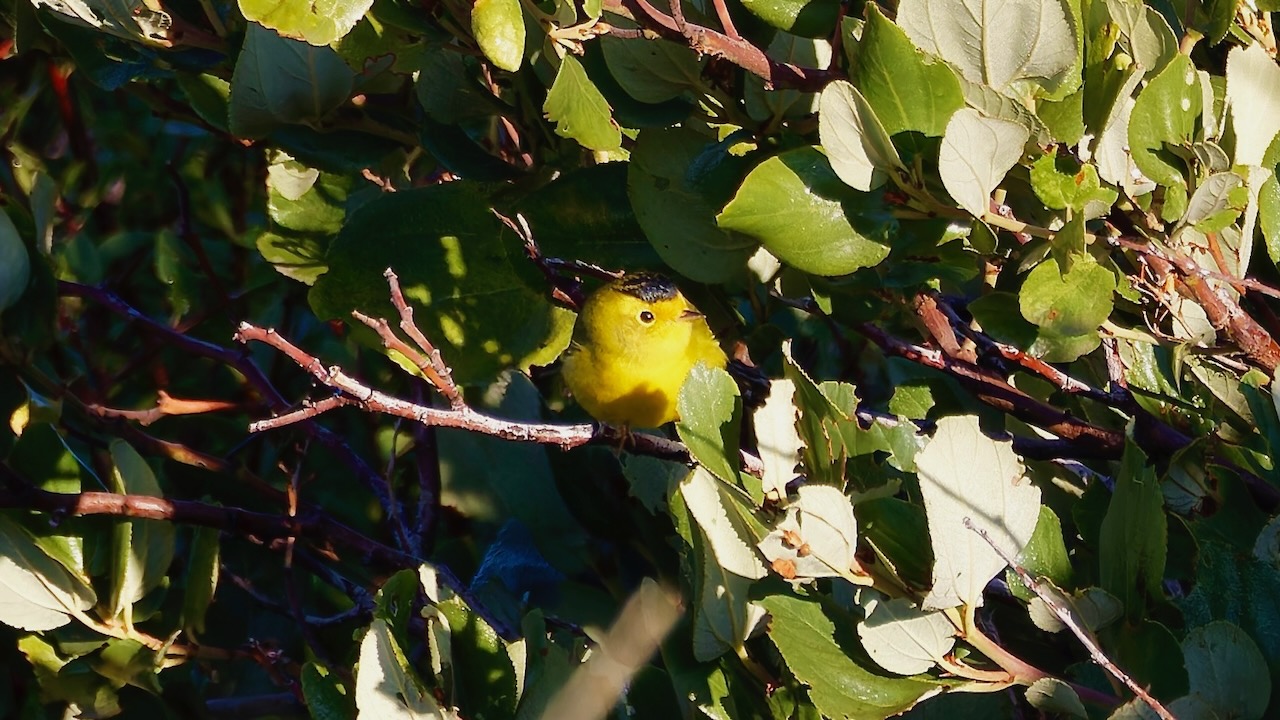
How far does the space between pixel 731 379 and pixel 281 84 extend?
107 centimetres

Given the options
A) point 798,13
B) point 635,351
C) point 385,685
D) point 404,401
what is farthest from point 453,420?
point 635,351

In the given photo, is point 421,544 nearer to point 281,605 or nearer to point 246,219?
point 281,605

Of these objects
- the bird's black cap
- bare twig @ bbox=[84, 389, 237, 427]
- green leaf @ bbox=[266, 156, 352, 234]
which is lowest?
bare twig @ bbox=[84, 389, 237, 427]

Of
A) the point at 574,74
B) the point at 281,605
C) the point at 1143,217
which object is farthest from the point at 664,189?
the point at 281,605

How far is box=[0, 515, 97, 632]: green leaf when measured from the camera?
2170 millimetres

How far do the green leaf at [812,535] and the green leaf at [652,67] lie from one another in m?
0.75

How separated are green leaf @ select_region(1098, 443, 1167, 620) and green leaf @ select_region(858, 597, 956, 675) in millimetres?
266

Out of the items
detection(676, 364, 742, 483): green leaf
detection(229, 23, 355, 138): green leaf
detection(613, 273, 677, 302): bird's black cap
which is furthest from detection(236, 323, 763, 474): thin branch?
detection(613, 273, 677, 302): bird's black cap

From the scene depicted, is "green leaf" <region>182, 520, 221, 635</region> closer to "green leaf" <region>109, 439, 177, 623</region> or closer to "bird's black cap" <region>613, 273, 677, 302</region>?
"green leaf" <region>109, 439, 177, 623</region>

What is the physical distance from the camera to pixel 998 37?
1.59 metres

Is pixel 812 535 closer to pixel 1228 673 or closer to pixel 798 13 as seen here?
pixel 1228 673

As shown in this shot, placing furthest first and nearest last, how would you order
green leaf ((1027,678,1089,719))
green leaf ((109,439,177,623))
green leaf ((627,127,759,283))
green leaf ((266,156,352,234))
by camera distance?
green leaf ((266,156,352,234)) < green leaf ((109,439,177,623)) < green leaf ((627,127,759,283)) < green leaf ((1027,678,1089,719))

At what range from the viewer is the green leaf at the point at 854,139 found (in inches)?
59.4

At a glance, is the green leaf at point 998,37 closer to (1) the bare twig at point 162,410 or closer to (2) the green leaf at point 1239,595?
(2) the green leaf at point 1239,595
